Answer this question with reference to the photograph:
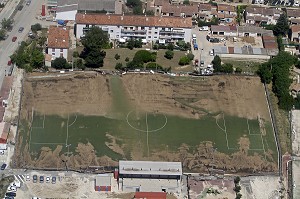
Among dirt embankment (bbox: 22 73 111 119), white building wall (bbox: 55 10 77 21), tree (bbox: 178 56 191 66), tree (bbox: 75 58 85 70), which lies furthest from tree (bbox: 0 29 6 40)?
tree (bbox: 178 56 191 66)

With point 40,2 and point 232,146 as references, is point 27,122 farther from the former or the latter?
point 40,2

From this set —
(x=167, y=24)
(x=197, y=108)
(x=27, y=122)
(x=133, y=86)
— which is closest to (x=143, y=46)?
(x=167, y=24)

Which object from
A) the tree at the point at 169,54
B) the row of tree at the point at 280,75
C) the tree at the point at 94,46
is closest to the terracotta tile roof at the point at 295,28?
the row of tree at the point at 280,75

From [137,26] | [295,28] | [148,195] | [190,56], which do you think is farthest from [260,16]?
[148,195]

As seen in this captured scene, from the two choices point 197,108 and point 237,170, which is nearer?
point 237,170

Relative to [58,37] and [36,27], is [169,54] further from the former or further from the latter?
[36,27]

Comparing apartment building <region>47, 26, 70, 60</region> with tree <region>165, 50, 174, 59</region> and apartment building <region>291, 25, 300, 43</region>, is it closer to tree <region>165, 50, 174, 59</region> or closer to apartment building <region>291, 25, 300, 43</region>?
tree <region>165, 50, 174, 59</region>
